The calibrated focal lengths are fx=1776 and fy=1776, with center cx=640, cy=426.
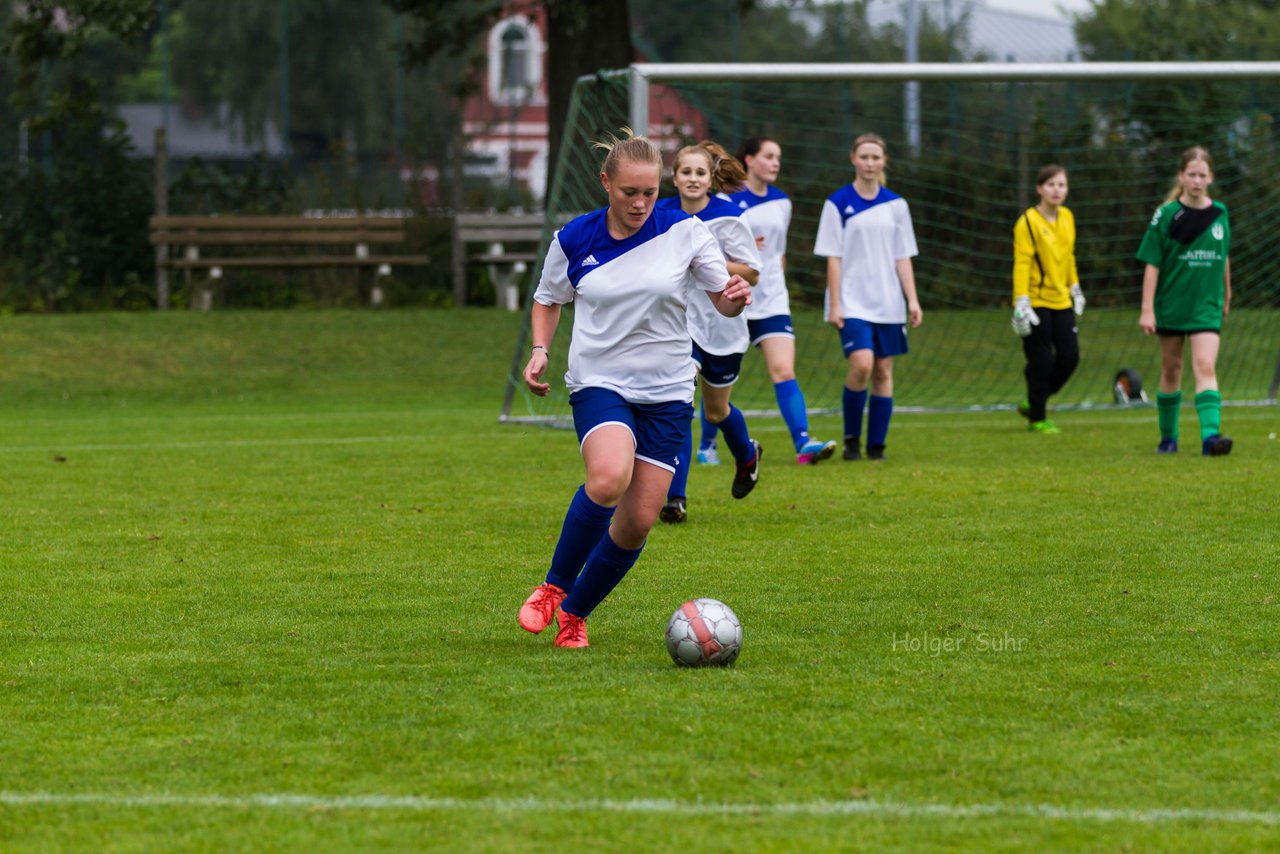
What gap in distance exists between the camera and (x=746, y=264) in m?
7.47

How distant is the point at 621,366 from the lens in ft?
19.0

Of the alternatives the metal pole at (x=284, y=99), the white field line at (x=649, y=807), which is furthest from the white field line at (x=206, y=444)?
the metal pole at (x=284, y=99)

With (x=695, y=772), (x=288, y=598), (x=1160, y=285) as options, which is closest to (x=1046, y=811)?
(x=695, y=772)

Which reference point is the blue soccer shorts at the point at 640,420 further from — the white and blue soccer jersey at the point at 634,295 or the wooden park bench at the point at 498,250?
the wooden park bench at the point at 498,250

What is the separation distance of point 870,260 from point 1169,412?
2.24m

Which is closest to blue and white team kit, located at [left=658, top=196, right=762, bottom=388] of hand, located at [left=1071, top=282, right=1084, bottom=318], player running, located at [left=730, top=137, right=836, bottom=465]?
player running, located at [left=730, top=137, right=836, bottom=465]

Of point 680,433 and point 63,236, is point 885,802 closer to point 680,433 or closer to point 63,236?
point 680,433

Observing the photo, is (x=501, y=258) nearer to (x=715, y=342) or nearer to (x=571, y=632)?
(x=715, y=342)

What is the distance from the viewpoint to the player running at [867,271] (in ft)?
37.7

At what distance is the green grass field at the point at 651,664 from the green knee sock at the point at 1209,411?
0.34 meters

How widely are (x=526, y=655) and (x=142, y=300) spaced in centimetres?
1857

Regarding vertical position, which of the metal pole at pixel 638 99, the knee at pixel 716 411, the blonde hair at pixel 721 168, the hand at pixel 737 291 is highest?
the metal pole at pixel 638 99

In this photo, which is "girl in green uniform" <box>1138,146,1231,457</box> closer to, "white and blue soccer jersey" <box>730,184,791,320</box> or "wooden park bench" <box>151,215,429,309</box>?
"white and blue soccer jersey" <box>730,184,791,320</box>

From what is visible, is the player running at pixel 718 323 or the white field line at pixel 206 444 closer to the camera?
the player running at pixel 718 323
